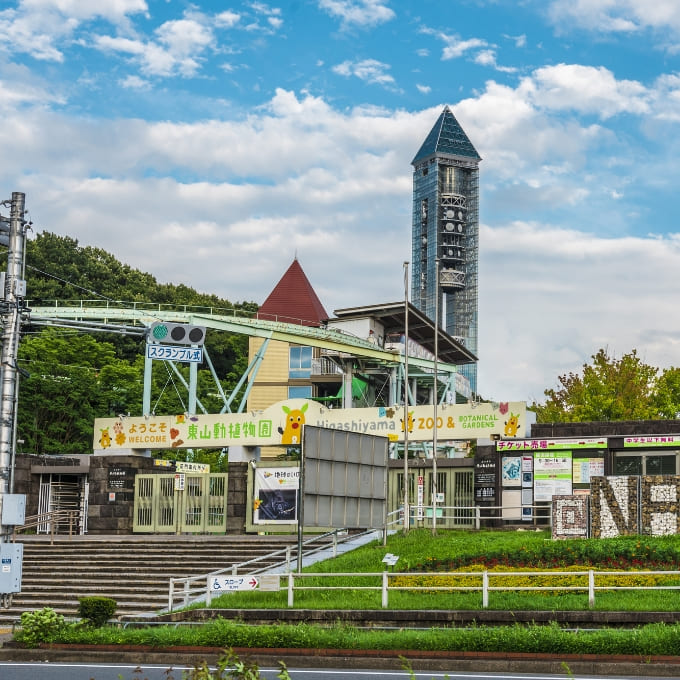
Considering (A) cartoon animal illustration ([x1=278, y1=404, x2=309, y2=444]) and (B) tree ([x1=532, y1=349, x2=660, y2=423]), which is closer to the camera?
(A) cartoon animal illustration ([x1=278, y1=404, x2=309, y2=444])

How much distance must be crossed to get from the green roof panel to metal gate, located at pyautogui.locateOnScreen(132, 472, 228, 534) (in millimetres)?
133336

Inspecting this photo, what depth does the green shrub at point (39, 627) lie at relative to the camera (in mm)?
21891

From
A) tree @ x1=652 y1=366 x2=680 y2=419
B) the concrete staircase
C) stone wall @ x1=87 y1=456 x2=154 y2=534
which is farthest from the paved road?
tree @ x1=652 y1=366 x2=680 y2=419

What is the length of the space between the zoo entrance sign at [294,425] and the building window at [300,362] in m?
34.8

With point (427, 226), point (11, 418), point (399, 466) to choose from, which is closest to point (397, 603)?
point (11, 418)

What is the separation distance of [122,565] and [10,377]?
10.9 meters

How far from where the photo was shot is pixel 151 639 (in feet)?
68.6

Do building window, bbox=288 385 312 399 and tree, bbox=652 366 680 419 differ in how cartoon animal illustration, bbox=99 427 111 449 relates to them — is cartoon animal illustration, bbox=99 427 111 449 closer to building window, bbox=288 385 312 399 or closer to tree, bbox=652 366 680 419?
tree, bbox=652 366 680 419

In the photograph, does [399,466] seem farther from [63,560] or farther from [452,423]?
[63,560]

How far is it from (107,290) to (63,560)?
68025mm

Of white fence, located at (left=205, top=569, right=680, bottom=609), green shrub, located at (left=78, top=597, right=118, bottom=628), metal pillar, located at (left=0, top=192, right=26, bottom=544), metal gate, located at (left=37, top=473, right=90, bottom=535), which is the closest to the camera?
white fence, located at (left=205, top=569, right=680, bottom=609)

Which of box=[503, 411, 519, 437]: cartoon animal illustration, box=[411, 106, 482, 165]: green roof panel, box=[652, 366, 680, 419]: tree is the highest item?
box=[411, 106, 482, 165]: green roof panel

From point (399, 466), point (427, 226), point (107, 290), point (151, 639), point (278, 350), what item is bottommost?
point (151, 639)

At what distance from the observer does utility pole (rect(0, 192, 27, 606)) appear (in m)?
25.5
